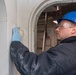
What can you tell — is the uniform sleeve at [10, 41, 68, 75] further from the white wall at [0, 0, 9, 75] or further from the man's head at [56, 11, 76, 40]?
the man's head at [56, 11, 76, 40]

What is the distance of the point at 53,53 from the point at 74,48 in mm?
160

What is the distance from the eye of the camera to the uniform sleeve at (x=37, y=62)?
1.29 m

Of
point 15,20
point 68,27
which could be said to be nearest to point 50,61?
point 68,27

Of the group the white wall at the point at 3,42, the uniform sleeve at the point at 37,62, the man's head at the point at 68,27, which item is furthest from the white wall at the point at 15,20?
the man's head at the point at 68,27

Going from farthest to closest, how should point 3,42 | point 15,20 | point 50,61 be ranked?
point 15,20 < point 3,42 < point 50,61

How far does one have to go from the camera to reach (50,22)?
4.19m

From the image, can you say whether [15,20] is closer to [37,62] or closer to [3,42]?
[3,42]

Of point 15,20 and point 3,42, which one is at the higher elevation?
point 15,20

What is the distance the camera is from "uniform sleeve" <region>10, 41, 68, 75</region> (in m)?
1.29

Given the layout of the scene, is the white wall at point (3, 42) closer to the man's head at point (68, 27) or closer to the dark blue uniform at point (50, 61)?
the dark blue uniform at point (50, 61)

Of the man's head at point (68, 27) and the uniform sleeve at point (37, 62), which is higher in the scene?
the man's head at point (68, 27)

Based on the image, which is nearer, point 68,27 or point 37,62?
point 37,62

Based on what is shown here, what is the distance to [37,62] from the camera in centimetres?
132

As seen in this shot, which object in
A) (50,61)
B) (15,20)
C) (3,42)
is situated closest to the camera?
(50,61)
